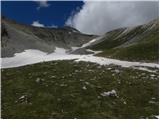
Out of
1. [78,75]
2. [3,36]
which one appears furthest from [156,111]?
[3,36]

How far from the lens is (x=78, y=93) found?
4075cm

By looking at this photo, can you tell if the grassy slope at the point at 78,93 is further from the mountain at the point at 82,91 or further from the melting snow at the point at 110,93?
the melting snow at the point at 110,93

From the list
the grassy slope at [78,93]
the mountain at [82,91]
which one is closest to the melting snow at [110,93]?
the mountain at [82,91]

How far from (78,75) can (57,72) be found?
4333 mm

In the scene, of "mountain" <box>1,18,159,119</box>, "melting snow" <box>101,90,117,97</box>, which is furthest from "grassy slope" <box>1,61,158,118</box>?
"melting snow" <box>101,90,117,97</box>

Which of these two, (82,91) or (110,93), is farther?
(82,91)

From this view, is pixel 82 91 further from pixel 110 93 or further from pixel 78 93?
pixel 110 93

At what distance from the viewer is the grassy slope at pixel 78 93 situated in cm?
3531

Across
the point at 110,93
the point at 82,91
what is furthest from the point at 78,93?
the point at 110,93

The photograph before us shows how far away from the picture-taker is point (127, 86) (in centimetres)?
4450

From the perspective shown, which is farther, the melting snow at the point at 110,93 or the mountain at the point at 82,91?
the melting snow at the point at 110,93

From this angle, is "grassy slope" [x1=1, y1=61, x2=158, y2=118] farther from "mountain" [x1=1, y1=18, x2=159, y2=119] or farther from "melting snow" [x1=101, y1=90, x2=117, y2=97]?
"melting snow" [x1=101, y1=90, x2=117, y2=97]

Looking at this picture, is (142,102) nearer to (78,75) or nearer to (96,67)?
(78,75)

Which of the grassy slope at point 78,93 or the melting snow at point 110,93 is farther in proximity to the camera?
the melting snow at point 110,93
